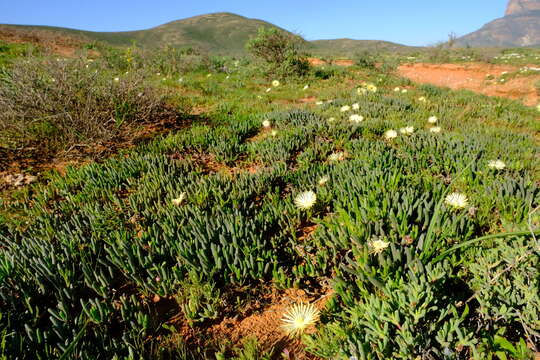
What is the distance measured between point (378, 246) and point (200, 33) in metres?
93.0

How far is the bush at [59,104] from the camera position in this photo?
3.83 metres

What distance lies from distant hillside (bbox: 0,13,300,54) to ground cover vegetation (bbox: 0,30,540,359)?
231 feet

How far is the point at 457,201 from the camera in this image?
2.25 meters

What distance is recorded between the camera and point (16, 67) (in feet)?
12.7

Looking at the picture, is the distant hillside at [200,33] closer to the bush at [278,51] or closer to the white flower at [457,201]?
the bush at [278,51]

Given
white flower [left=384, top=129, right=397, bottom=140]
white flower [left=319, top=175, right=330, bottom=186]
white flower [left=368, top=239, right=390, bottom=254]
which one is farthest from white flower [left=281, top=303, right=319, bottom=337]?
white flower [left=384, top=129, right=397, bottom=140]

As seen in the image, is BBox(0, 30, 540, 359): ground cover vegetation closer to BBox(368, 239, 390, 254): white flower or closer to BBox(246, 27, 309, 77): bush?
BBox(368, 239, 390, 254): white flower

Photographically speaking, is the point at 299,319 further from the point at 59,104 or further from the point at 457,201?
the point at 59,104

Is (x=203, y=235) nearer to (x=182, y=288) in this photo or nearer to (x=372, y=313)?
(x=182, y=288)

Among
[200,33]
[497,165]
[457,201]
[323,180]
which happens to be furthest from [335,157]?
[200,33]

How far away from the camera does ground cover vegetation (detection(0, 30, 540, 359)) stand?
1301 mm

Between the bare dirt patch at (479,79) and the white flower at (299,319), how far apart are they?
11.1 metres

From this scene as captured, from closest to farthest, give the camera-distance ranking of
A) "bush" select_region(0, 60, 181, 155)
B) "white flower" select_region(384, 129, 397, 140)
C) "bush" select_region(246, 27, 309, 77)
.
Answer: "bush" select_region(0, 60, 181, 155)
"white flower" select_region(384, 129, 397, 140)
"bush" select_region(246, 27, 309, 77)

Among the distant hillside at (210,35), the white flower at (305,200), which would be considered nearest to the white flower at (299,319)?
the white flower at (305,200)
